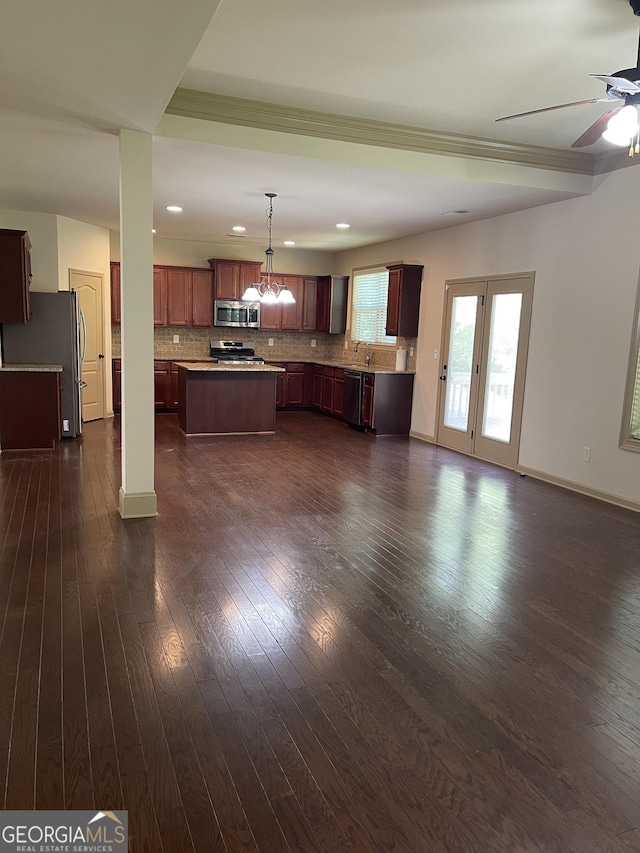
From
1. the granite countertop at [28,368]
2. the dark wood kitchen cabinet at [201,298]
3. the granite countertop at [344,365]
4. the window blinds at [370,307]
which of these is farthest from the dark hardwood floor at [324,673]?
the dark wood kitchen cabinet at [201,298]

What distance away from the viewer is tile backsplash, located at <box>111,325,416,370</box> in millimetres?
10266

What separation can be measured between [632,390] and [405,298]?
12.5ft

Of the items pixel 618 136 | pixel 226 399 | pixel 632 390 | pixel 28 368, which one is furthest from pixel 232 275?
pixel 618 136

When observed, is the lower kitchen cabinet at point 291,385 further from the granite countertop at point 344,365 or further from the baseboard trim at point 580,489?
the baseboard trim at point 580,489

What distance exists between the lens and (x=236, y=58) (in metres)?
3.70

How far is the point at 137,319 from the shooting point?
429 cm

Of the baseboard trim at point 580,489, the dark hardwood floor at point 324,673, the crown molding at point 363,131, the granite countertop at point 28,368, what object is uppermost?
the crown molding at point 363,131

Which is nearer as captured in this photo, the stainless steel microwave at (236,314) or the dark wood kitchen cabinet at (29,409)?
the dark wood kitchen cabinet at (29,409)

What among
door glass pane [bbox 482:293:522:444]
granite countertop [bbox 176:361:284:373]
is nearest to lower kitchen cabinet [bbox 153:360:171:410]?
granite countertop [bbox 176:361:284:373]

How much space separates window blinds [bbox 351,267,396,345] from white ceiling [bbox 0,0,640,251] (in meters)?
3.37

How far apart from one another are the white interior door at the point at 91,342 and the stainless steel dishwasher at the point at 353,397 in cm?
366

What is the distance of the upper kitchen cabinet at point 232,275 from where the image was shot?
10055mm

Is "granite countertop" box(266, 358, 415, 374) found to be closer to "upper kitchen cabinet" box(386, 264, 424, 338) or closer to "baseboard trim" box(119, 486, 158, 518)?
"upper kitchen cabinet" box(386, 264, 424, 338)

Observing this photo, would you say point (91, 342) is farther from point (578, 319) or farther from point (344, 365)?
point (578, 319)
